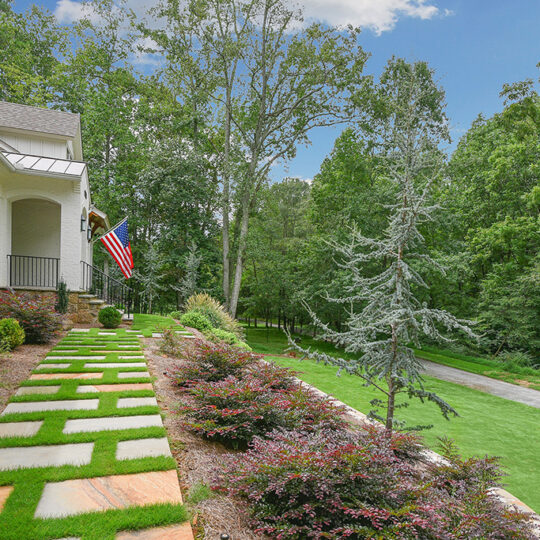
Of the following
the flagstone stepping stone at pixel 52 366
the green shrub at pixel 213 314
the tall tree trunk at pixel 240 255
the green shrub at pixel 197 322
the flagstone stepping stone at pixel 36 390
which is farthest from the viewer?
the tall tree trunk at pixel 240 255

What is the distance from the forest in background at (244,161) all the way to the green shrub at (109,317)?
6.02 m

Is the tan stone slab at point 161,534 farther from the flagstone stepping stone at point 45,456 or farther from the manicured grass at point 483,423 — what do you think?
the manicured grass at point 483,423

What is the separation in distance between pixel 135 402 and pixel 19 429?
106 centimetres

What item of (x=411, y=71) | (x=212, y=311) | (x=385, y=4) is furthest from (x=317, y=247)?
(x=411, y=71)

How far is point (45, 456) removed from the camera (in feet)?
8.19

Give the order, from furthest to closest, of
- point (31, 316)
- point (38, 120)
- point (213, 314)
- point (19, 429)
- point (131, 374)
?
1. point (213, 314)
2. point (38, 120)
3. point (31, 316)
4. point (131, 374)
5. point (19, 429)

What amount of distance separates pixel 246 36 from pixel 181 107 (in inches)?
200

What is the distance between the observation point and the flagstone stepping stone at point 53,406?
3.28 metres

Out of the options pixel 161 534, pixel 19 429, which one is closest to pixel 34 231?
pixel 19 429

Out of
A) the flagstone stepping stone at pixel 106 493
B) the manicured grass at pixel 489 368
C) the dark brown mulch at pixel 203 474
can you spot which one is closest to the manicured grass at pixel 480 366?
the manicured grass at pixel 489 368

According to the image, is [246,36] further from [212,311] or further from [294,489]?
[294,489]

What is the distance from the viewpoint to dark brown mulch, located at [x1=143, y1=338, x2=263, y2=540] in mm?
1992

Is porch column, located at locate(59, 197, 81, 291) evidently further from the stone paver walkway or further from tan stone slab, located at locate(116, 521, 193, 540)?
tan stone slab, located at locate(116, 521, 193, 540)

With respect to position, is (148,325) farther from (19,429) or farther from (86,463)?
(86,463)
